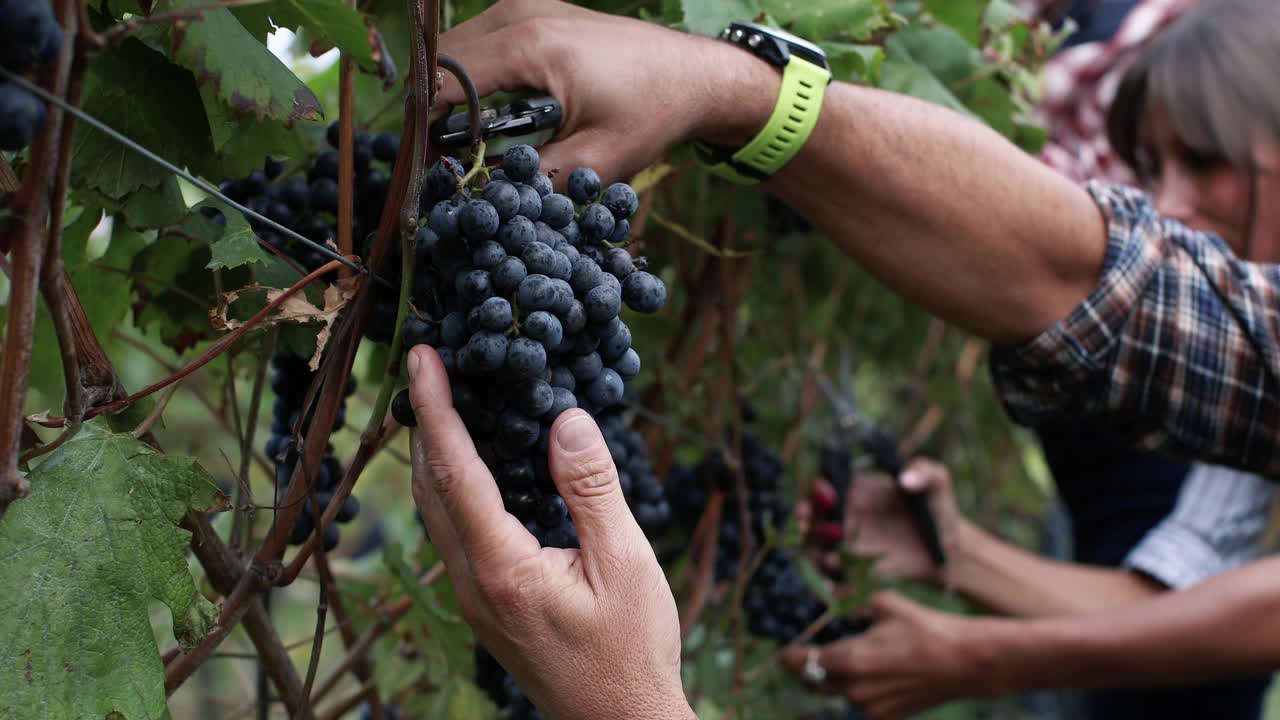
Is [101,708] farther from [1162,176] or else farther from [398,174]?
[1162,176]

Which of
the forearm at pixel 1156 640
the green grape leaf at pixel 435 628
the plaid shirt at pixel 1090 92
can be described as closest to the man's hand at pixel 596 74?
the green grape leaf at pixel 435 628

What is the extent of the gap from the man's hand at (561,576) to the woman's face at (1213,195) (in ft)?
5.98

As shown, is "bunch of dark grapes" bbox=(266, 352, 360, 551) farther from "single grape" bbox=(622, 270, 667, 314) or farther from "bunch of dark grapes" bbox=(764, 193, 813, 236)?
"bunch of dark grapes" bbox=(764, 193, 813, 236)

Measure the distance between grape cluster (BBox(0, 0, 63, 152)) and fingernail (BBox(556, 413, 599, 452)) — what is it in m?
0.42

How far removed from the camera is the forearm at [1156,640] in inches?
72.3

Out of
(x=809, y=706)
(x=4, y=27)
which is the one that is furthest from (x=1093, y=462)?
(x=4, y=27)

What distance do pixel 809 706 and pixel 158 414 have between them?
187 centimetres

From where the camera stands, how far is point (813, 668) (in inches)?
80.6

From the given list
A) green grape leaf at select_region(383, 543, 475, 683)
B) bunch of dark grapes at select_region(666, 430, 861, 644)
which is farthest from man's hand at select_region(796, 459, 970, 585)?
green grape leaf at select_region(383, 543, 475, 683)

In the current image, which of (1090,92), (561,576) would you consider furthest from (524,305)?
(1090,92)

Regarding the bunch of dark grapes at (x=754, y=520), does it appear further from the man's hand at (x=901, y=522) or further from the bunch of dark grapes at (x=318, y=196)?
the bunch of dark grapes at (x=318, y=196)

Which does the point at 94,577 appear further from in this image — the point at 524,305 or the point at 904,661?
the point at 904,661

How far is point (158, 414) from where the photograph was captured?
87 cm

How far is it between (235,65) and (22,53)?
8.3 inches
